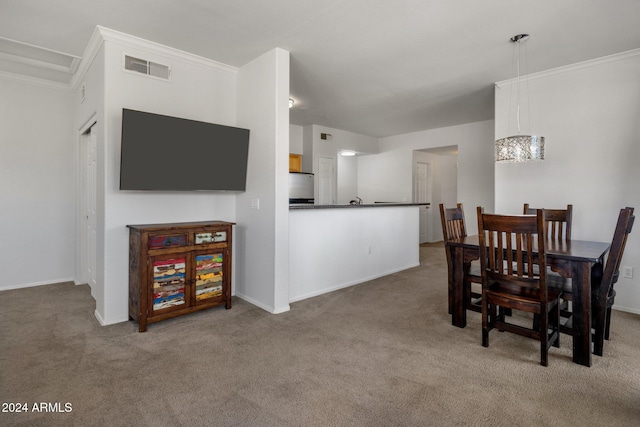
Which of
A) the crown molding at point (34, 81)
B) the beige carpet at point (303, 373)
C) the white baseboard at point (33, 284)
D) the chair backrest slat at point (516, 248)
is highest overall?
the crown molding at point (34, 81)

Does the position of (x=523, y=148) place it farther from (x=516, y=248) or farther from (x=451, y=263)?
(x=451, y=263)

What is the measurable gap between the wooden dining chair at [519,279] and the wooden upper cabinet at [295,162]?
4533mm

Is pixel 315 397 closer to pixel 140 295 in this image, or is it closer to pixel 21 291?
pixel 140 295

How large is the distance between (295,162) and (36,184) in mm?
4020

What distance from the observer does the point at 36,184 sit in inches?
161

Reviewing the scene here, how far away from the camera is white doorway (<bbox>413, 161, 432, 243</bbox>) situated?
755 cm

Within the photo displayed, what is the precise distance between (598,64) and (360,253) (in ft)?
10.9

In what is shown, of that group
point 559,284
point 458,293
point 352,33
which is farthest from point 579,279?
point 352,33

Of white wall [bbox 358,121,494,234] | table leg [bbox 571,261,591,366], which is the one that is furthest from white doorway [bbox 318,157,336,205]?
table leg [bbox 571,261,591,366]

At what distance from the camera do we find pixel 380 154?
7930 mm

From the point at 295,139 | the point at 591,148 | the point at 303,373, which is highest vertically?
the point at 295,139

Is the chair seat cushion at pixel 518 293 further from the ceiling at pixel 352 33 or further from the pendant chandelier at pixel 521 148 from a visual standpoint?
the ceiling at pixel 352 33

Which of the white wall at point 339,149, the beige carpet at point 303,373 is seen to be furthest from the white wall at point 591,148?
the white wall at point 339,149

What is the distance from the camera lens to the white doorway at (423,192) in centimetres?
755
